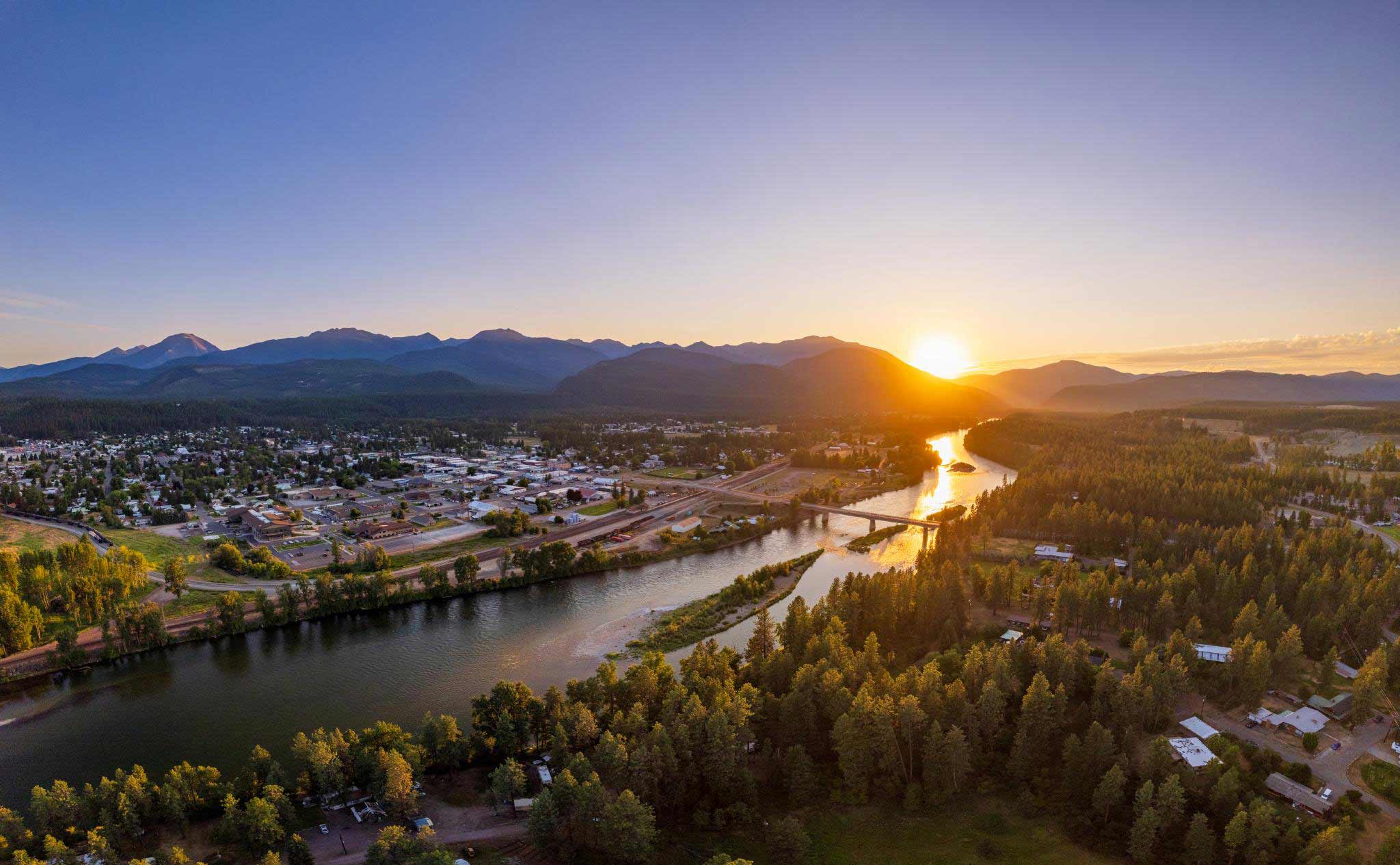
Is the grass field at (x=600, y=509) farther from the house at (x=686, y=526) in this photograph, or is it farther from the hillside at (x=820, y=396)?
the hillside at (x=820, y=396)

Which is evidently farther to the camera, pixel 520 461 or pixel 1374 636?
pixel 520 461

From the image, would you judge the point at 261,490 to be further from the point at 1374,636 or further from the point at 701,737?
the point at 1374,636

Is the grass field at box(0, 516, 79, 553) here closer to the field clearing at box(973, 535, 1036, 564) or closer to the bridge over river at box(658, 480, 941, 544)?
the bridge over river at box(658, 480, 941, 544)

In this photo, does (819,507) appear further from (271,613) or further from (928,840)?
(271,613)

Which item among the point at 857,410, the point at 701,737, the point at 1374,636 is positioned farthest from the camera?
the point at 857,410

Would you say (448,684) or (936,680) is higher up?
(936,680)

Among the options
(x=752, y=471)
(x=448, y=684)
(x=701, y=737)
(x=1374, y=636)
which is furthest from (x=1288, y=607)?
(x=752, y=471)

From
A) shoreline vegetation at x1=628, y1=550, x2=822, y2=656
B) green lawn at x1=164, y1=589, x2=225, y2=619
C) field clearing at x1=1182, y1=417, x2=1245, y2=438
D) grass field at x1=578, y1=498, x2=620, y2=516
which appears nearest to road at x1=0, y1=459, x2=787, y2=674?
green lawn at x1=164, y1=589, x2=225, y2=619
